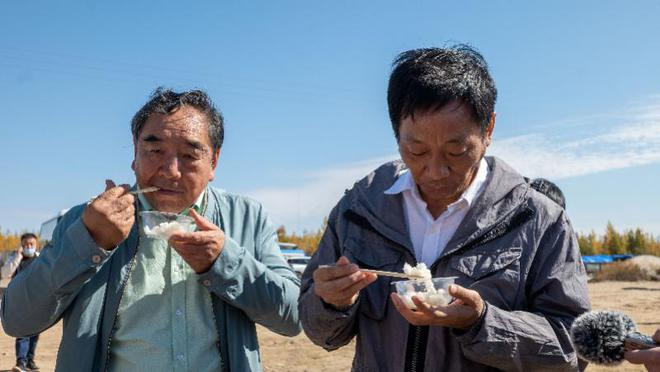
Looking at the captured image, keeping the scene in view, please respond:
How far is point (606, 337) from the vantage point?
205 centimetres

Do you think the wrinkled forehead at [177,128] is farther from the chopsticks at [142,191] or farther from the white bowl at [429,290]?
the white bowl at [429,290]

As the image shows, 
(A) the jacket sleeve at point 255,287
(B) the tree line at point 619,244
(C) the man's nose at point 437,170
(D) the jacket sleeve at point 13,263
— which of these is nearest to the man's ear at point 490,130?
(C) the man's nose at point 437,170

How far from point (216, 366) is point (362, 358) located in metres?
0.87

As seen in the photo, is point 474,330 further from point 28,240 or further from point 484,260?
point 28,240

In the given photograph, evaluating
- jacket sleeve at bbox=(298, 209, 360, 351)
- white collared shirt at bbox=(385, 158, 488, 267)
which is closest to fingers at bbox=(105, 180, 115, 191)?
jacket sleeve at bbox=(298, 209, 360, 351)

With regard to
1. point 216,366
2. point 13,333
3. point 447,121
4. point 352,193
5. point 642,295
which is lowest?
point 642,295

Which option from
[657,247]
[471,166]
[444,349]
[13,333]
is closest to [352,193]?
[471,166]

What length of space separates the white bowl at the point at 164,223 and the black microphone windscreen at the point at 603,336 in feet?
6.22

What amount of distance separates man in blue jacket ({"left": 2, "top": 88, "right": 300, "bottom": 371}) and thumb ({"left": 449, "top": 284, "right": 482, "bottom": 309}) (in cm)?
129

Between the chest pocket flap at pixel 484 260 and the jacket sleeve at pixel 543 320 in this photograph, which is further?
the chest pocket flap at pixel 484 260

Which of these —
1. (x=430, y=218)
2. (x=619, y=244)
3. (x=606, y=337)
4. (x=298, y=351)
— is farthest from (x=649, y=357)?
(x=619, y=244)

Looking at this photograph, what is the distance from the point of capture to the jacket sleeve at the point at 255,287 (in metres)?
3.28

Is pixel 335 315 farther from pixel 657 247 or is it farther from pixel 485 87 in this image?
pixel 657 247

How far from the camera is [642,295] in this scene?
21516 millimetres
